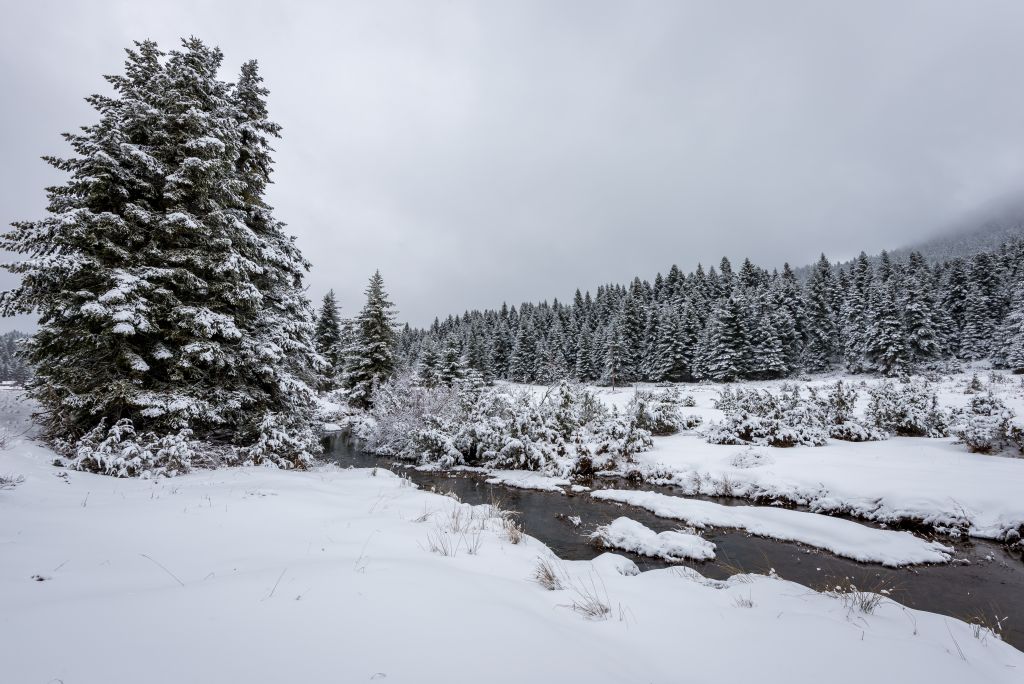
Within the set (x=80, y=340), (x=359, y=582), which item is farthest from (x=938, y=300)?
(x=80, y=340)

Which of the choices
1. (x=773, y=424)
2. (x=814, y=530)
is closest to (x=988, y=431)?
(x=773, y=424)

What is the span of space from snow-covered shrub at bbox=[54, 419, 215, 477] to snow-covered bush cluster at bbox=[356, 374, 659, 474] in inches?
405

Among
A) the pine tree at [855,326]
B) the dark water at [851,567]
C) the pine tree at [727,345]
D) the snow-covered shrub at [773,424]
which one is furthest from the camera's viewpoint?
the pine tree at [855,326]

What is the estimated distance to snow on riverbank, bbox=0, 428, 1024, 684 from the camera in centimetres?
216

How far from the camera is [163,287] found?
9.86 m

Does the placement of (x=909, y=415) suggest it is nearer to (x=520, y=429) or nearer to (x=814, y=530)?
(x=814, y=530)

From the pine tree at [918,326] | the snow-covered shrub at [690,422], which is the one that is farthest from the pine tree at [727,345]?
the snow-covered shrub at [690,422]

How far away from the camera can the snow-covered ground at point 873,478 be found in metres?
8.78

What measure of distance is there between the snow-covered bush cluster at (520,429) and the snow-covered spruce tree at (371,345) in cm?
1301

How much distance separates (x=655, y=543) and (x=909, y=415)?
1385cm

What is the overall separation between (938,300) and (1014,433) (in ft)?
177

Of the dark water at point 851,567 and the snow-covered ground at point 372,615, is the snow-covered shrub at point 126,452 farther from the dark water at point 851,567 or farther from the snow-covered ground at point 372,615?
the dark water at point 851,567

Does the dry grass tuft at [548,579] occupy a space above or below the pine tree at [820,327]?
below

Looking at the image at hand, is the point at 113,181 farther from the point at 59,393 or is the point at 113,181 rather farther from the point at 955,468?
the point at 955,468
